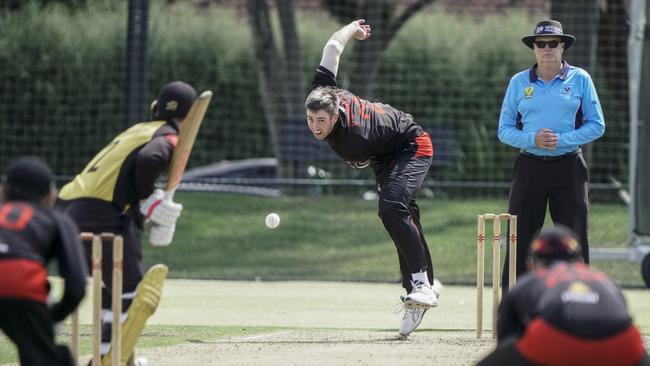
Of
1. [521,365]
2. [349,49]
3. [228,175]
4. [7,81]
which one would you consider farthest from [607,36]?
[521,365]

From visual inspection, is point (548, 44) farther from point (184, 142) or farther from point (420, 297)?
point (184, 142)

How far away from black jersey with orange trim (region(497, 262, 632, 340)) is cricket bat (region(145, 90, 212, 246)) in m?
2.57

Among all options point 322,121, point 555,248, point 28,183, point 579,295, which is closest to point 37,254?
point 28,183

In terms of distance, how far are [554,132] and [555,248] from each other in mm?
3362

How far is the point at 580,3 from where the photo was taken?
16.7 m

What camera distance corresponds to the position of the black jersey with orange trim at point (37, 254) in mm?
5676

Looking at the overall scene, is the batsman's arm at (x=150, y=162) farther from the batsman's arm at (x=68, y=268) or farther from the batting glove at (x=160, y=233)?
A: the batsman's arm at (x=68, y=268)

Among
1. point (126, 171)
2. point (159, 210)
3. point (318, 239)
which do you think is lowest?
point (318, 239)

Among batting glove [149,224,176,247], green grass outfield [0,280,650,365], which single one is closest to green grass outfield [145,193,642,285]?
green grass outfield [0,280,650,365]

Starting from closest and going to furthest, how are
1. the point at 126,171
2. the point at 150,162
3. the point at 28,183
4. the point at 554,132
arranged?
the point at 28,183 → the point at 150,162 → the point at 126,171 → the point at 554,132

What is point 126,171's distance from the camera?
721 cm

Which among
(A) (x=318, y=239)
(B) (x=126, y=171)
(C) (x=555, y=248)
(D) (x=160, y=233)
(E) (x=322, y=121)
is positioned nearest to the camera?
(C) (x=555, y=248)

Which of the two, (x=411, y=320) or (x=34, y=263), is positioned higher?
(x=34, y=263)

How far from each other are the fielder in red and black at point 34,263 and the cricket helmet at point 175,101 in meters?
1.62
